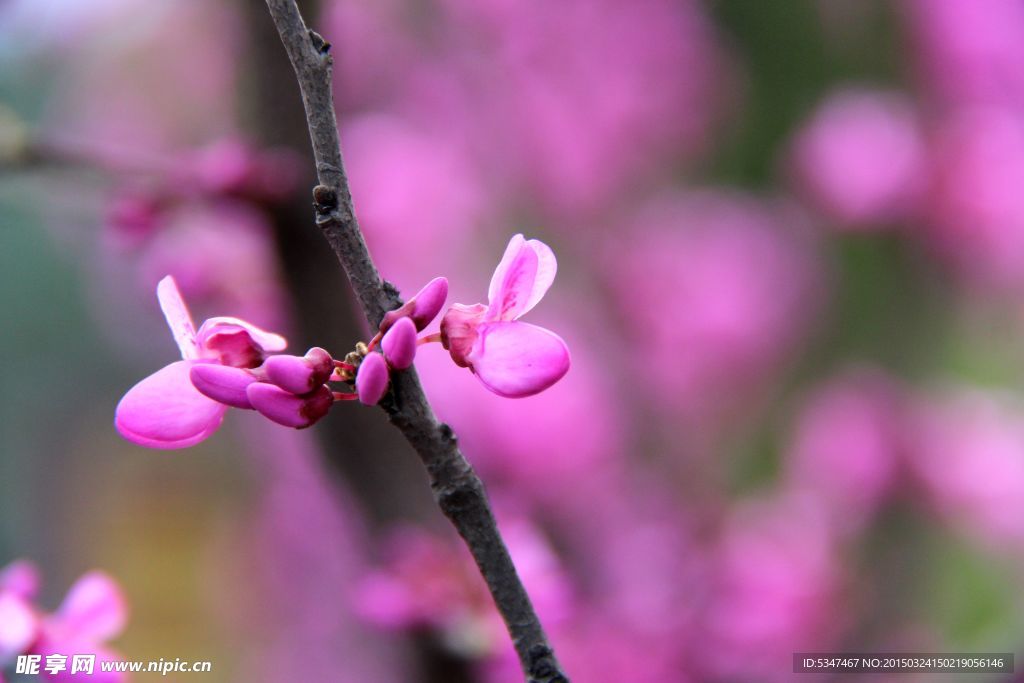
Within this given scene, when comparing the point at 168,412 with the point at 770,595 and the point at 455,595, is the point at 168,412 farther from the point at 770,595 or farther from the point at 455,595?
the point at 770,595

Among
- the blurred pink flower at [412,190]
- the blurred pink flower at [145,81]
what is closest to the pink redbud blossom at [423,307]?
the blurred pink flower at [412,190]

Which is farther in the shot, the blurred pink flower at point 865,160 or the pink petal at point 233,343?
the blurred pink flower at point 865,160

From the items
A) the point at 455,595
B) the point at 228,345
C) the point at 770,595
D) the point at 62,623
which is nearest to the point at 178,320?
the point at 228,345

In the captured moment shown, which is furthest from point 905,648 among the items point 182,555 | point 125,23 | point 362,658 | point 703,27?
point 125,23

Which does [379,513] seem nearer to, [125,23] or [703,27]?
[703,27]

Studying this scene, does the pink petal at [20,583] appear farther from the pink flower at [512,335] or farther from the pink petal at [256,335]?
the pink flower at [512,335]

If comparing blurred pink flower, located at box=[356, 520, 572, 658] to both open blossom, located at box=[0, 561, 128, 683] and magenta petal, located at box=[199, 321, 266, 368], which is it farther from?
magenta petal, located at box=[199, 321, 266, 368]

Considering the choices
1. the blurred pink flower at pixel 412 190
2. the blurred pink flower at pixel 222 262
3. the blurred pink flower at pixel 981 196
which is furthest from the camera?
the blurred pink flower at pixel 981 196
